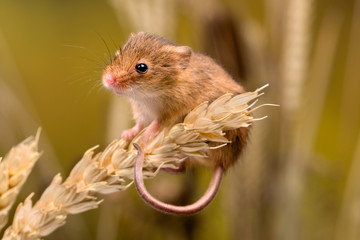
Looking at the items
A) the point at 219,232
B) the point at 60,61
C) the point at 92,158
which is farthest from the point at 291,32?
the point at 60,61

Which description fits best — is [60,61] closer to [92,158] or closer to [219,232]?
[219,232]

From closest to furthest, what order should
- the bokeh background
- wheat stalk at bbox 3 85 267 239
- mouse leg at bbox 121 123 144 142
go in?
1. wheat stalk at bbox 3 85 267 239
2. mouse leg at bbox 121 123 144 142
3. the bokeh background

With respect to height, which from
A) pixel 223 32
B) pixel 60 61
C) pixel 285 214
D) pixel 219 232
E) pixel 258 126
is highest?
pixel 60 61

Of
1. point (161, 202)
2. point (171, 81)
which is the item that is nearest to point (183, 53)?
point (171, 81)

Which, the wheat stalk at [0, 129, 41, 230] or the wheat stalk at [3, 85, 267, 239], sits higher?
the wheat stalk at [0, 129, 41, 230]

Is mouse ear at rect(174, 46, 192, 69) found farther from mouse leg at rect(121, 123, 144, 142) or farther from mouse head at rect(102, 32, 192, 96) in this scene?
mouse leg at rect(121, 123, 144, 142)

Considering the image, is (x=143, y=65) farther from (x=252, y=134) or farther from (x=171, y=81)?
(x=252, y=134)

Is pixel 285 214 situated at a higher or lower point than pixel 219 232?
higher

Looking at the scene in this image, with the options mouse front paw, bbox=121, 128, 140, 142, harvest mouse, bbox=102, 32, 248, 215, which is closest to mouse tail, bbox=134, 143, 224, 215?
harvest mouse, bbox=102, 32, 248, 215
